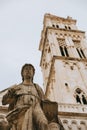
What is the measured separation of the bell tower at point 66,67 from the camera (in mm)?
17672

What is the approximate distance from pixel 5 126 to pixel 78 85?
19.0 m

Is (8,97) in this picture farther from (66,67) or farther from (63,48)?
(63,48)

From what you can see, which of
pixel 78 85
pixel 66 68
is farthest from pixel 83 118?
pixel 66 68

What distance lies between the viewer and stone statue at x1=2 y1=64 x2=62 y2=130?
4621 millimetres

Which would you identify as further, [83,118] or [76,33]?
[76,33]

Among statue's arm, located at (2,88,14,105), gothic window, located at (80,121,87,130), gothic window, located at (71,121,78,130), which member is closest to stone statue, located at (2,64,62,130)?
statue's arm, located at (2,88,14,105)

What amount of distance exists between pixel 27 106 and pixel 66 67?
20445 millimetres

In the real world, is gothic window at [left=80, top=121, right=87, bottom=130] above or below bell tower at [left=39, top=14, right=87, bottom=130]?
below

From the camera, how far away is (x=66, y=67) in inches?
993

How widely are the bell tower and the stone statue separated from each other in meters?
11.4

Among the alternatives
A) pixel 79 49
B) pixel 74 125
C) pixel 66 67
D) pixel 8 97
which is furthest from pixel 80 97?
pixel 8 97

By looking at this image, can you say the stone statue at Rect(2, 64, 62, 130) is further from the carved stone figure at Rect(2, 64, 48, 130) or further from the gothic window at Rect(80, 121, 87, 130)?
the gothic window at Rect(80, 121, 87, 130)

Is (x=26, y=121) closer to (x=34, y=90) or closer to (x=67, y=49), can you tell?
(x=34, y=90)

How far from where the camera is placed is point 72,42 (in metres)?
29.0
